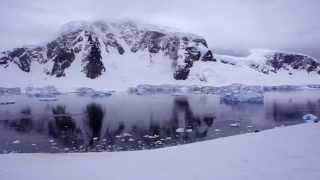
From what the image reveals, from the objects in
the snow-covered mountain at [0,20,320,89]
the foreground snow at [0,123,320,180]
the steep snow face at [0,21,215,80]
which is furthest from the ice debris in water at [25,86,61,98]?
the foreground snow at [0,123,320,180]

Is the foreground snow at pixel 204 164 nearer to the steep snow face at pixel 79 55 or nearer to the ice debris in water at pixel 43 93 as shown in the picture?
the ice debris in water at pixel 43 93

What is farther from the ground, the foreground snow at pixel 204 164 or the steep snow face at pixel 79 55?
the steep snow face at pixel 79 55

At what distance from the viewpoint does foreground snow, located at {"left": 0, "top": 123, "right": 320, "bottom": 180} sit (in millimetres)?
8674

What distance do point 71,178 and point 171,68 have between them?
594 feet

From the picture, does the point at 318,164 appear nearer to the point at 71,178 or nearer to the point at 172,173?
Answer: the point at 172,173

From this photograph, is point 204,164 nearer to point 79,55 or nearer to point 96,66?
point 96,66

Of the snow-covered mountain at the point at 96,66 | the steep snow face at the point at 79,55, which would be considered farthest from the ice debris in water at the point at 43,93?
the steep snow face at the point at 79,55

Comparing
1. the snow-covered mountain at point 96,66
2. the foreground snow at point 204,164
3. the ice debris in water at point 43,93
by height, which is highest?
the snow-covered mountain at point 96,66

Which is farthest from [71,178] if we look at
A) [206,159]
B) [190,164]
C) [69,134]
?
[69,134]

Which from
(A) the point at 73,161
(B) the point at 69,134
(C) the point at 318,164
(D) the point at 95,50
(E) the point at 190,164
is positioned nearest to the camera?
(C) the point at 318,164

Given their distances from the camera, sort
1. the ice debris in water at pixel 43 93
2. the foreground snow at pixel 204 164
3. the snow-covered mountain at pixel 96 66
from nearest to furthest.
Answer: the foreground snow at pixel 204 164 → the ice debris in water at pixel 43 93 → the snow-covered mountain at pixel 96 66

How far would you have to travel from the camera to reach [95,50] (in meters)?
179

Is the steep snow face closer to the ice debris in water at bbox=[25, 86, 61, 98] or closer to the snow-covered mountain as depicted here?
the snow-covered mountain

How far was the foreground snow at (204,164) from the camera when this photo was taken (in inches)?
342
